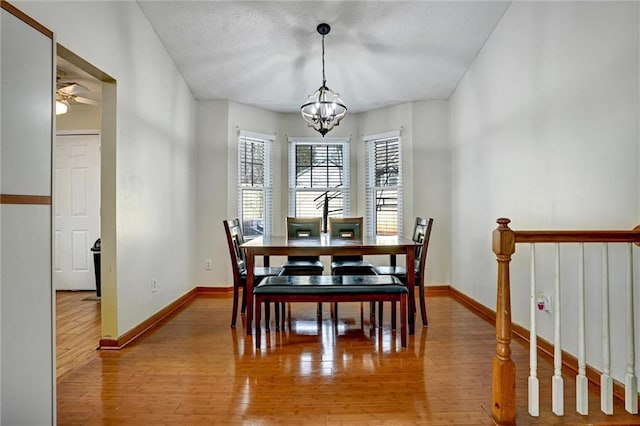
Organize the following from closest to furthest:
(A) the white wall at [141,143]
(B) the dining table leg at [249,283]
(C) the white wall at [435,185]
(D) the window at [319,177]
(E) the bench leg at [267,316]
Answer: (A) the white wall at [141,143] < (E) the bench leg at [267,316] < (B) the dining table leg at [249,283] < (C) the white wall at [435,185] < (D) the window at [319,177]

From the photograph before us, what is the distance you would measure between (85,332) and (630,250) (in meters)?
3.98

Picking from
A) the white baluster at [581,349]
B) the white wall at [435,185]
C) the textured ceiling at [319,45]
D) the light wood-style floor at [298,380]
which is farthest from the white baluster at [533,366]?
the white wall at [435,185]

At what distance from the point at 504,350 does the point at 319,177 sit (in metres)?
3.90

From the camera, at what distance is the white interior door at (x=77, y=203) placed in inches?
194

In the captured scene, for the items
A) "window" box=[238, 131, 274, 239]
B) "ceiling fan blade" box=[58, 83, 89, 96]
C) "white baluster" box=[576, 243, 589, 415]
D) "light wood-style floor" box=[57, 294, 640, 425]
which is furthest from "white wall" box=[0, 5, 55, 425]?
"window" box=[238, 131, 274, 239]

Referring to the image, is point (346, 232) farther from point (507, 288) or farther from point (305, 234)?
point (507, 288)

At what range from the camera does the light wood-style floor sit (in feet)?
6.26

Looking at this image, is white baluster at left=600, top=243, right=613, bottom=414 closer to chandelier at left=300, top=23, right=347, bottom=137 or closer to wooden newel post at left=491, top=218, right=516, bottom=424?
wooden newel post at left=491, top=218, right=516, bottom=424

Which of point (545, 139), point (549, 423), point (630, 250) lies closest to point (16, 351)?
point (549, 423)

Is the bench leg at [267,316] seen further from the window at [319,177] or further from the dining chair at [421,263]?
the window at [319,177]

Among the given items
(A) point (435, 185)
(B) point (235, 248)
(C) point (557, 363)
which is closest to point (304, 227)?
(B) point (235, 248)

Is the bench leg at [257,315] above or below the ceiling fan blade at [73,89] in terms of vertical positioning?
below

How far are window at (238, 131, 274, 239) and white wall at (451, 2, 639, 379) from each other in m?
2.67

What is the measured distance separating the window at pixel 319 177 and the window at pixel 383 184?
1.11ft
